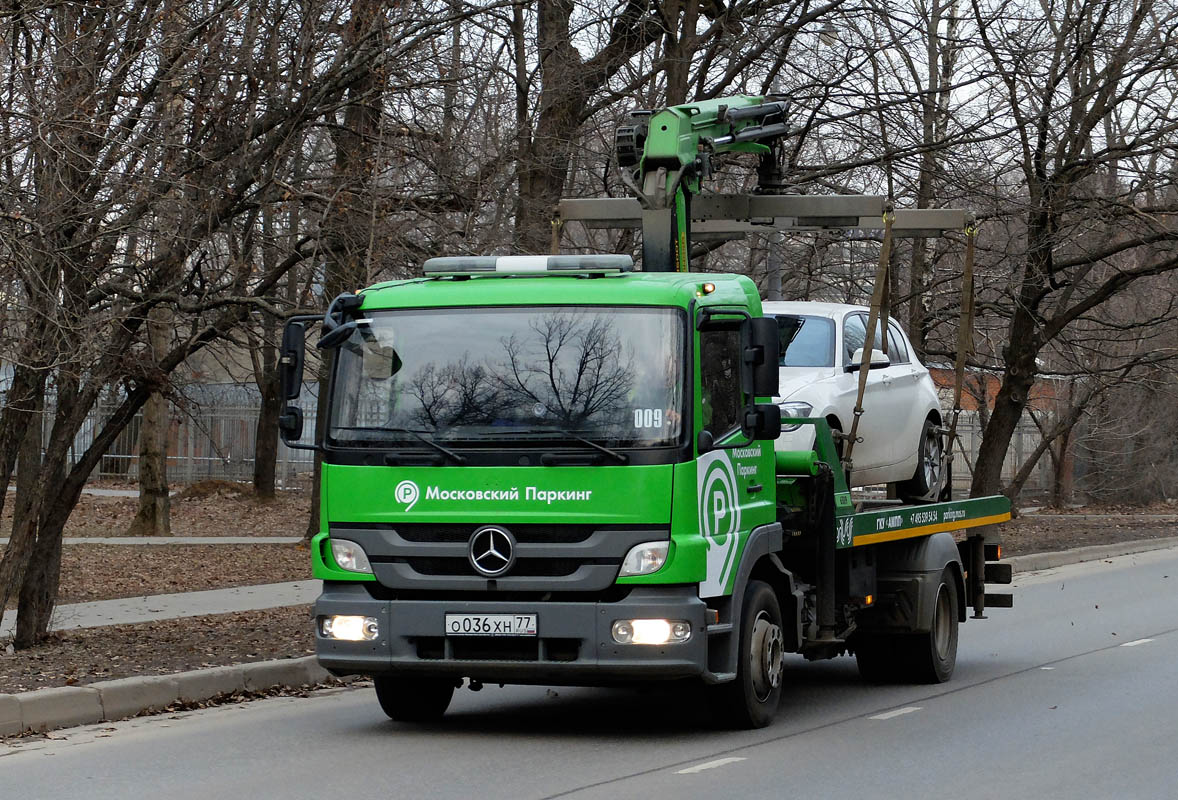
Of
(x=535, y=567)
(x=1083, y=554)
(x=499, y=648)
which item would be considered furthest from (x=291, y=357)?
(x=1083, y=554)

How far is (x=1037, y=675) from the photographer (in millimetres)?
12289

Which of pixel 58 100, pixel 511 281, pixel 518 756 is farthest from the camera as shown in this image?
pixel 58 100

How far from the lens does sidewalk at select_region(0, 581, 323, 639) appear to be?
14.7m

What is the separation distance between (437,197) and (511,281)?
6349 millimetres

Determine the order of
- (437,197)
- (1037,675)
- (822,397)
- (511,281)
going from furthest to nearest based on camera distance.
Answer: (437,197), (1037,675), (822,397), (511,281)

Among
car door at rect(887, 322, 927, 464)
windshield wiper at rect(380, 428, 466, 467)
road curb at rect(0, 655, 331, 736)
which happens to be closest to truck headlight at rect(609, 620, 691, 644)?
windshield wiper at rect(380, 428, 466, 467)

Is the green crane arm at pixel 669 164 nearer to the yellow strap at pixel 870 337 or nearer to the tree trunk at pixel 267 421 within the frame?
the yellow strap at pixel 870 337

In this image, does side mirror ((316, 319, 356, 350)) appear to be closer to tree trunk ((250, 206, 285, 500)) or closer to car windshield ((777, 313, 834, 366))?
car windshield ((777, 313, 834, 366))

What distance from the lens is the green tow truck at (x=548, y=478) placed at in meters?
8.59

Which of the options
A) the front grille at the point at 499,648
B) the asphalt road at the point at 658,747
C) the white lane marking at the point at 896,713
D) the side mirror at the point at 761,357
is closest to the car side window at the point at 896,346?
the asphalt road at the point at 658,747

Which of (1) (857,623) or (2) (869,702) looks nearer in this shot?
(2) (869,702)

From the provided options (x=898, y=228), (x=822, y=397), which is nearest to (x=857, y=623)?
(x=822, y=397)

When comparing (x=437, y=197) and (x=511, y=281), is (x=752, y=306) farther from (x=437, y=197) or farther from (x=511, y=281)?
(x=437, y=197)

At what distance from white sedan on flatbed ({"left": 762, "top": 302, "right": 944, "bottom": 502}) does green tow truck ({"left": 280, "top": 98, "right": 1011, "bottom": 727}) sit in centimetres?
199
